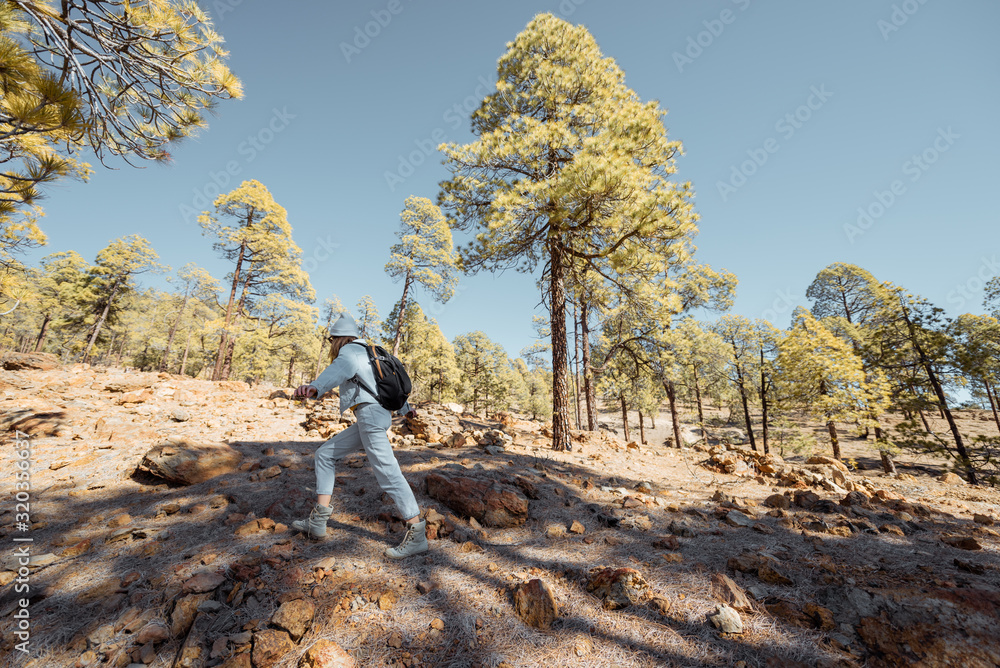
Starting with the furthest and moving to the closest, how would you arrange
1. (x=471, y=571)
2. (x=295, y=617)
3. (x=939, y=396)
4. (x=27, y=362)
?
(x=27, y=362) < (x=939, y=396) < (x=471, y=571) < (x=295, y=617)

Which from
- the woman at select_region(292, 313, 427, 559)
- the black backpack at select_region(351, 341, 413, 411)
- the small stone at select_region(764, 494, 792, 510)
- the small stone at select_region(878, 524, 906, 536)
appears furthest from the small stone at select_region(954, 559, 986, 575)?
the black backpack at select_region(351, 341, 413, 411)

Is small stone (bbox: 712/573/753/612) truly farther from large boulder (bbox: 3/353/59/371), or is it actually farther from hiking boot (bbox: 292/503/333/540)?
large boulder (bbox: 3/353/59/371)

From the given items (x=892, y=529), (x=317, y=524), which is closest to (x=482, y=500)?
(x=317, y=524)

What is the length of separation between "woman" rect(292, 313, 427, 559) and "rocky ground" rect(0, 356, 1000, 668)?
163 mm

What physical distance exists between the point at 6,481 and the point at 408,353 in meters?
16.7

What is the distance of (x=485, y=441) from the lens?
7.04 m

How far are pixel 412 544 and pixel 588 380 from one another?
1023cm

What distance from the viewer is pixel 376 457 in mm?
3031

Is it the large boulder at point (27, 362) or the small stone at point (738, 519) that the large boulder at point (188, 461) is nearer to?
the small stone at point (738, 519)

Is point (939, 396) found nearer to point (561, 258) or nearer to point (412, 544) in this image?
point (561, 258)

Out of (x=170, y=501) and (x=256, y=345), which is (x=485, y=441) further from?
(x=256, y=345)

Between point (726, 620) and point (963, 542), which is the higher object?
point (963, 542)

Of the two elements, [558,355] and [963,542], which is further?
[558,355]

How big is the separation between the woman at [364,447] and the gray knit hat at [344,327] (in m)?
0.03
